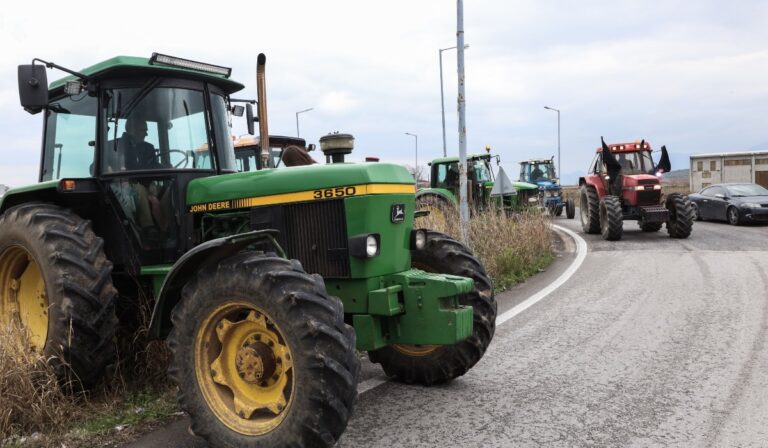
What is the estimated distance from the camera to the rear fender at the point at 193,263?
149 inches

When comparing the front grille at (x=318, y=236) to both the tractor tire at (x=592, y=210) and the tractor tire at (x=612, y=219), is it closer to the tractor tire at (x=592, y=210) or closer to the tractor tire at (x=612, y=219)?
the tractor tire at (x=612, y=219)

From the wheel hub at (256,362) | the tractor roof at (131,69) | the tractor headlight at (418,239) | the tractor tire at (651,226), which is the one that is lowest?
the tractor tire at (651,226)

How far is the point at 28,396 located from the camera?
4.20m

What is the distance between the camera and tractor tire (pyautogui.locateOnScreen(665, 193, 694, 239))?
52.5 ft

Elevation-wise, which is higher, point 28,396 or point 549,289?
point 28,396

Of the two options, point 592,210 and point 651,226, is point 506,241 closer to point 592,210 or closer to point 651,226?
point 592,210

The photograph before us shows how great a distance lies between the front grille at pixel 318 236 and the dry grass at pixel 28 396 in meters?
1.86

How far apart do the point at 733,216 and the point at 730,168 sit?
18222mm

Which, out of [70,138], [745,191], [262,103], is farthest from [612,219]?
[70,138]

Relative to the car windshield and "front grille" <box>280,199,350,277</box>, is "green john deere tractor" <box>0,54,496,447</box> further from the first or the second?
the car windshield

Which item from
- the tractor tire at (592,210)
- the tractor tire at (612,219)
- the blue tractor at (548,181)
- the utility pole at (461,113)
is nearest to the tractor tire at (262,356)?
the utility pole at (461,113)

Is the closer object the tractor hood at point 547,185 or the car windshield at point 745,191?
the car windshield at point 745,191

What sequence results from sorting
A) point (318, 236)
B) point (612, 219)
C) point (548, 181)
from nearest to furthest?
1. point (318, 236)
2. point (612, 219)
3. point (548, 181)

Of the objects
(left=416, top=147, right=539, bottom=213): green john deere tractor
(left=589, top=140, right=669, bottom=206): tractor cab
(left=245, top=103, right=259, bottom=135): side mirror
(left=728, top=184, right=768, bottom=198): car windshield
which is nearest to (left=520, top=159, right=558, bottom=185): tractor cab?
(left=728, top=184, right=768, bottom=198): car windshield
